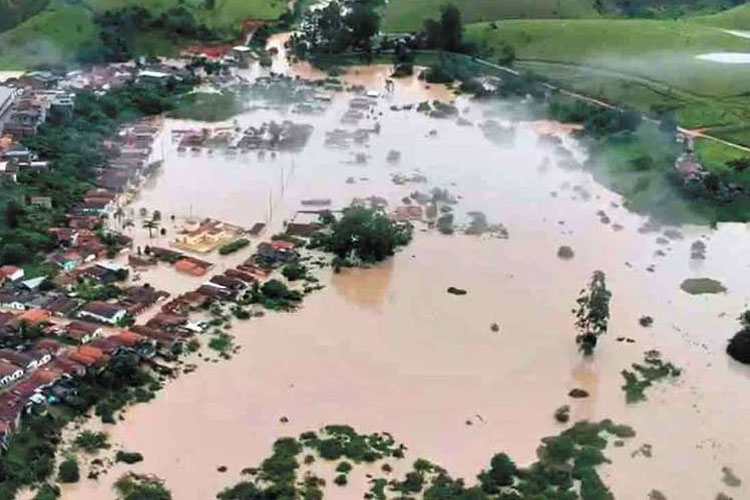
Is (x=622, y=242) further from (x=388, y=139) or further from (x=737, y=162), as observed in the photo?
(x=388, y=139)

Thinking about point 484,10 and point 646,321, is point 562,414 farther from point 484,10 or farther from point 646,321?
point 484,10

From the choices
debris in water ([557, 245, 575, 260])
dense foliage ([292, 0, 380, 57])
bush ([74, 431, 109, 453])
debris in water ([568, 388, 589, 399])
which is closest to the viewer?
bush ([74, 431, 109, 453])

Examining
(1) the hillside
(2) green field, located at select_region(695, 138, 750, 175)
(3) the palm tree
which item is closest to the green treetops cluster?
(3) the palm tree

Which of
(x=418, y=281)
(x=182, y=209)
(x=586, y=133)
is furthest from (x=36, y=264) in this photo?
(x=586, y=133)

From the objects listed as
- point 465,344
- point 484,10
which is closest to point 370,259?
point 465,344

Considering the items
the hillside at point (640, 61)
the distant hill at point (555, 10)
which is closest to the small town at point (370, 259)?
the hillside at point (640, 61)

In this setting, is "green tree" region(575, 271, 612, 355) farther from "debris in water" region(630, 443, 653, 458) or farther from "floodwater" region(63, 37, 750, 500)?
"debris in water" region(630, 443, 653, 458)
